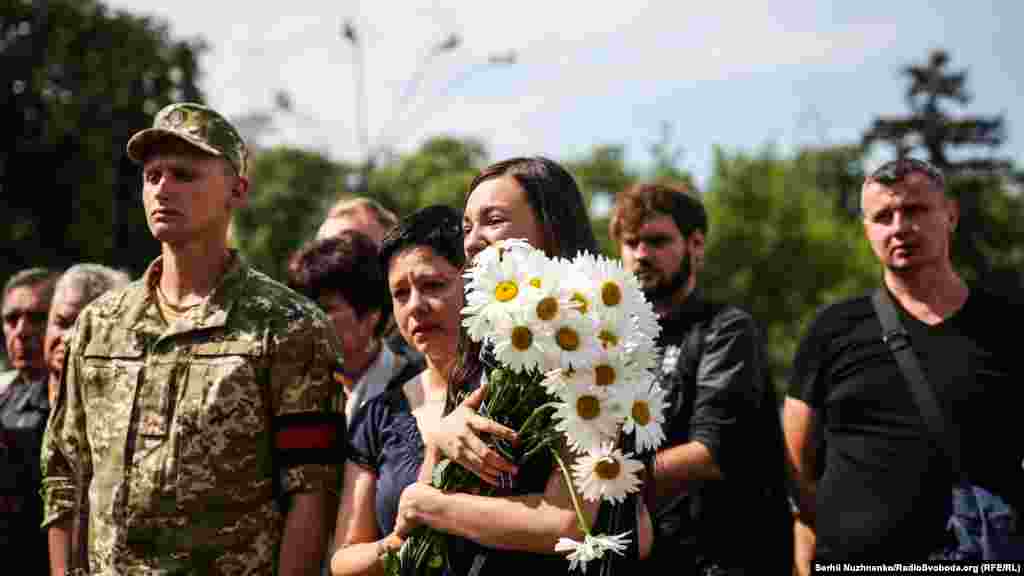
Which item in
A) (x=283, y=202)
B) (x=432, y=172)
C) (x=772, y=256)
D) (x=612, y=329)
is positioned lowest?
(x=612, y=329)

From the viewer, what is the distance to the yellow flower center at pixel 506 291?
2547mm

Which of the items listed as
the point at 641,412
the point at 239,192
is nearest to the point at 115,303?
the point at 239,192

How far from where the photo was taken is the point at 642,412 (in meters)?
2.56

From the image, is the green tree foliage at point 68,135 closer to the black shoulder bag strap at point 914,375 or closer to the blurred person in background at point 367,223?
the blurred person in background at point 367,223

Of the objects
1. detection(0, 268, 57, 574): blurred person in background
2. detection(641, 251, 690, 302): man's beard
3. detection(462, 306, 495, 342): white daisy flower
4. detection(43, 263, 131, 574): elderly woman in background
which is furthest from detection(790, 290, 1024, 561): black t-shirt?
detection(0, 268, 57, 574): blurred person in background

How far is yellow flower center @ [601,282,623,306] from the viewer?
8.42 feet

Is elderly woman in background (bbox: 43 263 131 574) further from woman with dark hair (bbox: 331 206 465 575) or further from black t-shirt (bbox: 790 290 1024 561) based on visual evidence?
black t-shirt (bbox: 790 290 1024 561)

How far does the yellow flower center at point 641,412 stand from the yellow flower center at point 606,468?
0.11m

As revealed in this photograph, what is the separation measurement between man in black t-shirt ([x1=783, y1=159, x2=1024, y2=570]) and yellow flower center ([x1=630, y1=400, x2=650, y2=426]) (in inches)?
86.7

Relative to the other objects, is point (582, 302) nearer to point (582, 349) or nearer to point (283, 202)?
point (582, 349)

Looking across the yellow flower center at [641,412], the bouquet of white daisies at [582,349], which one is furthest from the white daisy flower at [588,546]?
the yellow flower center at [641,412]

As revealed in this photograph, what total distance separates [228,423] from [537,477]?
1.23 meters

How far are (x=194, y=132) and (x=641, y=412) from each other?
2015 millimetres

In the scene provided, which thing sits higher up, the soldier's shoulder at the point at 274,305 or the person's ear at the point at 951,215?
the person's ear at the point at 951,215
